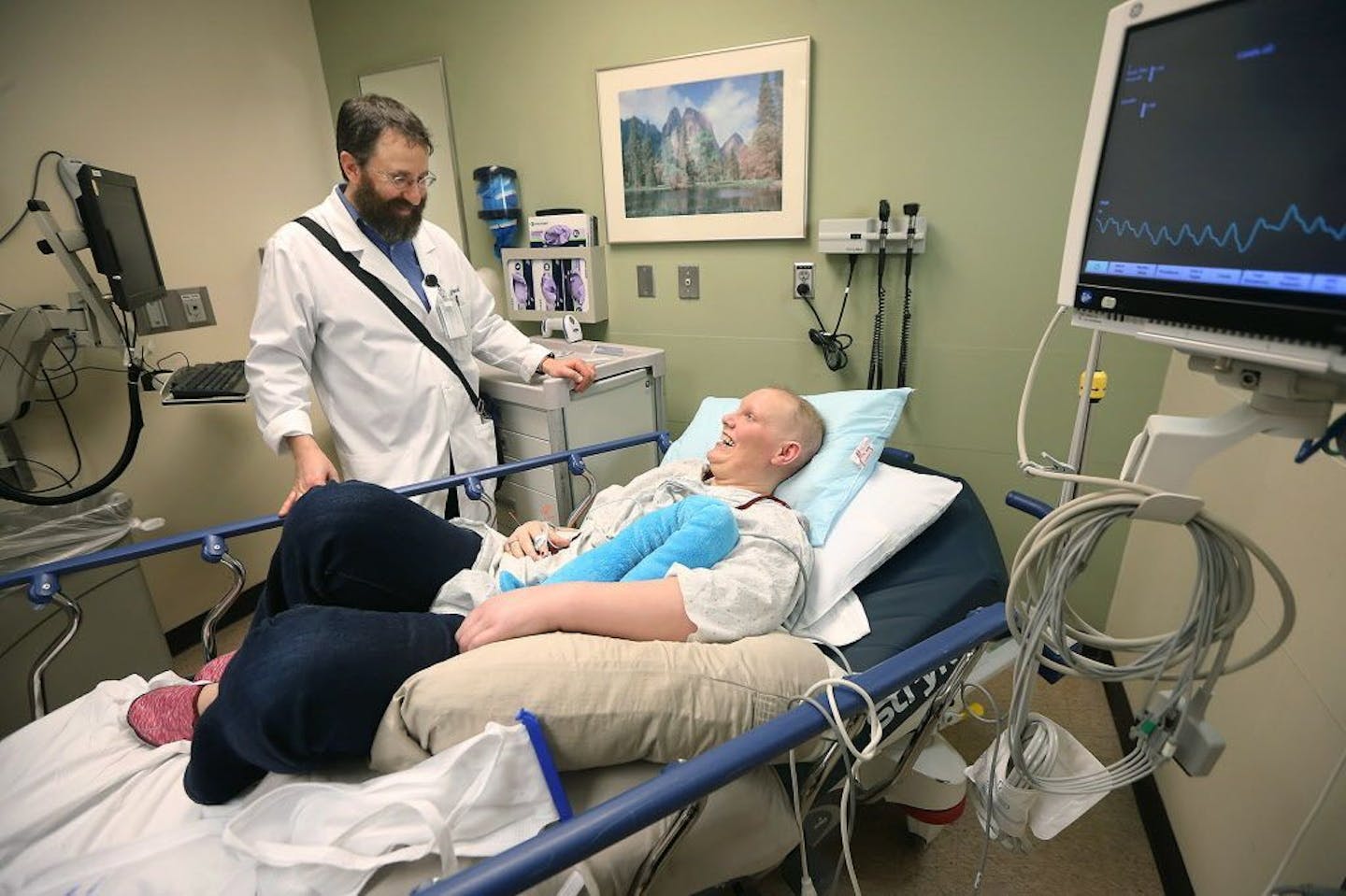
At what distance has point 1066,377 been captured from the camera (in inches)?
73.5

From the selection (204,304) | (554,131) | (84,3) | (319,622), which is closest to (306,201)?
(204,304)

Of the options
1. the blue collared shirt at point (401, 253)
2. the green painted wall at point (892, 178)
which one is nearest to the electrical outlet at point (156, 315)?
the blue collared shirt at point (401, 253)

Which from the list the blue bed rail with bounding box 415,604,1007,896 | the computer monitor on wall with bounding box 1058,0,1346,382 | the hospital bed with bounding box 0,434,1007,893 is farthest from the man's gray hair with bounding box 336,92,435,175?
the blue bed rail with bounding box 415,604,1007,896

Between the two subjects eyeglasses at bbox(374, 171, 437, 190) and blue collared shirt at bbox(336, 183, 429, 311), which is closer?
eyeglasses at bbox(374, 171, 437, 190)

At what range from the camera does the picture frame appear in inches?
77.8

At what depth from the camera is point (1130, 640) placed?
0.73 meters

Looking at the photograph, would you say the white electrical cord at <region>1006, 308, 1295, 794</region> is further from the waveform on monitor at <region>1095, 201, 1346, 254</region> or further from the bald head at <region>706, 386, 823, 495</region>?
the bald head at <region>706, 386, 823, 495</region>

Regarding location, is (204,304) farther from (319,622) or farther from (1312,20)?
(1312,20)

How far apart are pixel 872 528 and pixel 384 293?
1.41 meters

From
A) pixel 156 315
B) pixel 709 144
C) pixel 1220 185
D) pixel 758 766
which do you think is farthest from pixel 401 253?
pixel 1220 185

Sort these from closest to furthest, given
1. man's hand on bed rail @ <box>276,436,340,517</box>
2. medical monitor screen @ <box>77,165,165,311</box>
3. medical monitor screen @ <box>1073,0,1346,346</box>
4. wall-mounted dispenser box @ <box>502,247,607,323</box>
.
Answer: medical monitor screen @ <box>1073,0,1346,346</box>
man's hand on bed rail @ <box>276,436,340,517</box>
medical monitor screen @ <box>77,165,165,311</box>
wall-mounted dispenser box @ <box>502,247,607,323</box>

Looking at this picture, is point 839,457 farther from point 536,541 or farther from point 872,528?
point 536,541

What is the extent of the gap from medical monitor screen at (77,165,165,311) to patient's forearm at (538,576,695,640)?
1.60 meters

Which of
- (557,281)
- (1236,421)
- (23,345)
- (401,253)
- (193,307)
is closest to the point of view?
(1236,421)
